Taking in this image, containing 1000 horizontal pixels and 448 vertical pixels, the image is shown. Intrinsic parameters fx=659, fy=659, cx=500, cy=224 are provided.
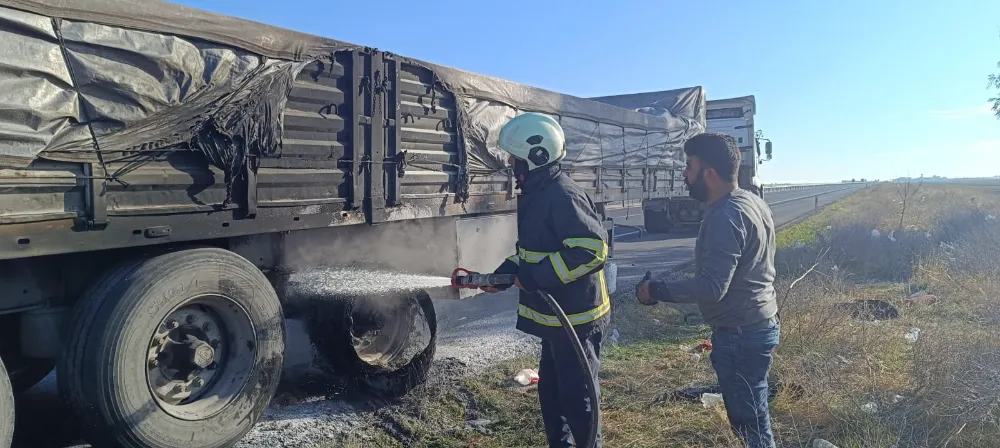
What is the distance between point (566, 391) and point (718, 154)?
4.64 feet

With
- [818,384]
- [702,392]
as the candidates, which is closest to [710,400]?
[702,392]

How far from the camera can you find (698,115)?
1180 cm

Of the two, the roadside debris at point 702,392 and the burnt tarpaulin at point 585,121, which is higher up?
the burnt tarpaulin at point 585,121

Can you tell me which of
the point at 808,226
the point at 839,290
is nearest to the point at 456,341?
the point at 839,290

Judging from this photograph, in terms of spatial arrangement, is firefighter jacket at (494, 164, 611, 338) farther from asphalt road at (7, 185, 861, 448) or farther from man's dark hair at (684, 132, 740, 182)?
asphalt road at (7, 185, 861, 448)

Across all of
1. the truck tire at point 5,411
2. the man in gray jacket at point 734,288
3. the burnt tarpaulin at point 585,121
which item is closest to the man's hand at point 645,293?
the man in gray jacket at point 734,288

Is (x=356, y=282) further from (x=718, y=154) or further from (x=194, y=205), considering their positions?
(x=718, y=154)

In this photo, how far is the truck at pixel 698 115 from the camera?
11312 millimetres

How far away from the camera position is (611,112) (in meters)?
8.29

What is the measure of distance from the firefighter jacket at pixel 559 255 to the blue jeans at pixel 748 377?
2.15 feet

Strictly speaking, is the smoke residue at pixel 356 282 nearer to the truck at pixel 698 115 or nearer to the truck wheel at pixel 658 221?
the truck at pixel 698 115

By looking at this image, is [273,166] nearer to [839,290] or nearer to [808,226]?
[839,290]

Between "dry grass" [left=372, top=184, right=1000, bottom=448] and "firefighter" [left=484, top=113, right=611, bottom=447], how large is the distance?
0.71m

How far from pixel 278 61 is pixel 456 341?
3.46 m
